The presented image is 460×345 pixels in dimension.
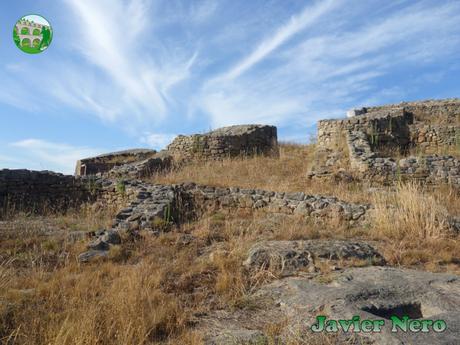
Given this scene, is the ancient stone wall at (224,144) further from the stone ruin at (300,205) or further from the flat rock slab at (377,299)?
the flat rock slab at (377,299)

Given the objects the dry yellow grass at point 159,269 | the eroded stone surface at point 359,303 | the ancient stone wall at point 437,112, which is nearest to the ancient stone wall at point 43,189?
the dry yellow grass at point 159,269

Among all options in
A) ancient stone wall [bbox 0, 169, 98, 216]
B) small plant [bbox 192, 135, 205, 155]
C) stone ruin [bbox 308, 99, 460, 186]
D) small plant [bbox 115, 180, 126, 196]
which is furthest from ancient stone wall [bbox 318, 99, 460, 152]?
ancient stone wall [bbox 0, 169, 98, 216]

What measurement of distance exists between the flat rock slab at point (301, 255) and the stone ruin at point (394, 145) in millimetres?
5674

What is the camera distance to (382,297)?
335cm

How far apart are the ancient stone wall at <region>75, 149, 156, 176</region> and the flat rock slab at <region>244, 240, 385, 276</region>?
44.7ft

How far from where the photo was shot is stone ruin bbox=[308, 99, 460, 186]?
32.4 ft

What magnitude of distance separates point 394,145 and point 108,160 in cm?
1332

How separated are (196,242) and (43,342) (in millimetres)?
3258

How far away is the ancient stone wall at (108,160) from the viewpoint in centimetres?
1762

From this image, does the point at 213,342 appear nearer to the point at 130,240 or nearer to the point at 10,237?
the point at 130,240

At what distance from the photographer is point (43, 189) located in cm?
1082

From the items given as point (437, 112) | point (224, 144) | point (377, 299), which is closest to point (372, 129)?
point (437, 112)

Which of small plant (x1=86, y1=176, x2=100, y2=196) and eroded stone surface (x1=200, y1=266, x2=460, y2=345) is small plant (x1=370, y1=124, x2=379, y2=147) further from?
eroded stone surface (x1=200, y1=266, x2=460, y2=345)

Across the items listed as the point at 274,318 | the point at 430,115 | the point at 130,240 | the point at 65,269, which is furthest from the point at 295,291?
the point at 430,115
